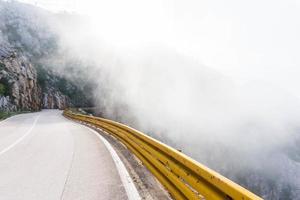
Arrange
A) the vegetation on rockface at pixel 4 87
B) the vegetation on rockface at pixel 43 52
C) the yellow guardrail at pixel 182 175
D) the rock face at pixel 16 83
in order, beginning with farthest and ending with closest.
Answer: the vegetation on rockface at pixel 43 52
the rock face at pixel 16 83
the vegetation on rockface at pixel 4 87
the yellow guardrail at pixel 182 175

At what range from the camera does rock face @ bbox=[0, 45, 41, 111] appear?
60.3m

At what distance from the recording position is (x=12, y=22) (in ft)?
336

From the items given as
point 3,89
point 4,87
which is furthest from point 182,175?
point 4,87

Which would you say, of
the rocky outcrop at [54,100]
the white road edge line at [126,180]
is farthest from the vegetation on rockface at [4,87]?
the white road edge line at [126,180]

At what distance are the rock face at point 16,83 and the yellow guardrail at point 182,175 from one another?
53141mm

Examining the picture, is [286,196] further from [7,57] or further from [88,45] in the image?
[7,57]

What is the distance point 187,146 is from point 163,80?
162ft

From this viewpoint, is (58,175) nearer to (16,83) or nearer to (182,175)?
(182,175)

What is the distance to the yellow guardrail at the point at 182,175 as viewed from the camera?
11.3ft

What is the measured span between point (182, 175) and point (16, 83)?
6487 cm

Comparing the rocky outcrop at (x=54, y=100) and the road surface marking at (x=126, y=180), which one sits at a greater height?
the rocky outcrop at (x=54, y=100)

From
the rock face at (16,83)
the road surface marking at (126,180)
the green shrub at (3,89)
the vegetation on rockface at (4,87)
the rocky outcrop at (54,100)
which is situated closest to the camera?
the road surface marking at (126,180)

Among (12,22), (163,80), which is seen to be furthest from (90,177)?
(163,80)

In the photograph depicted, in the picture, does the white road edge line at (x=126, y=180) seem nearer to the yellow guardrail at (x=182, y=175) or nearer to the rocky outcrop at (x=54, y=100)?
the yellow guardrail at (x=182, y=175)
